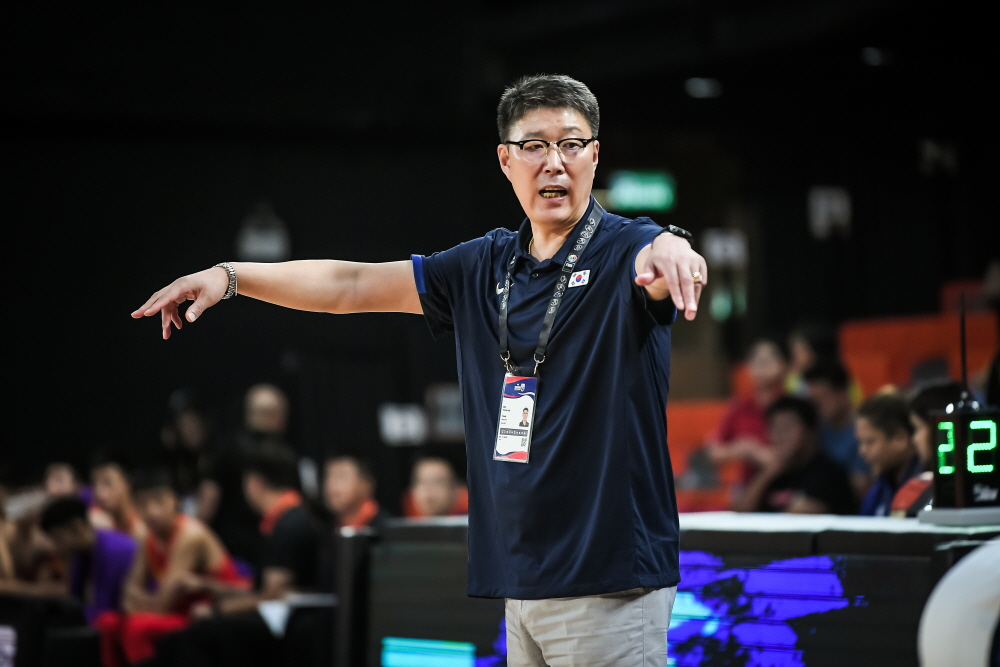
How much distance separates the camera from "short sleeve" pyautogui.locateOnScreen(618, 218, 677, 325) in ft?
6.53

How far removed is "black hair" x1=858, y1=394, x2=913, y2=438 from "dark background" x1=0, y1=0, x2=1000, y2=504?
5016 millimetres

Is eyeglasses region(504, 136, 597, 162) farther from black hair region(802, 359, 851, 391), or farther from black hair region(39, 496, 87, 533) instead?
black hair region(39, 496, 87, 533)

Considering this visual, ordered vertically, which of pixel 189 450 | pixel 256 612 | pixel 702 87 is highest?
pixel 702 87

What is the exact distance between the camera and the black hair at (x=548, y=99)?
214cm

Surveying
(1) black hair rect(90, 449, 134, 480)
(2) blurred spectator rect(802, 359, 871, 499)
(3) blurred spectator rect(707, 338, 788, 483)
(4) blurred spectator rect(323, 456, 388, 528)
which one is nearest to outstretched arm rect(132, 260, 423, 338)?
(4) blurred spectator rect(323, 456, 388, 528)

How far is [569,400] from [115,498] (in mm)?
6037

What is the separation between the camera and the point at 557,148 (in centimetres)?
213

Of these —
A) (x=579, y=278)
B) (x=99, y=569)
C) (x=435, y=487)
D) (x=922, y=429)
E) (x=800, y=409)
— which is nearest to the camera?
(x=579, y=278)

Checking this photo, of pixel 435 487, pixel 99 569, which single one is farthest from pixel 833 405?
pixel 99 569

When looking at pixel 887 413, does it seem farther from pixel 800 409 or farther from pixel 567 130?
pixel 567 130

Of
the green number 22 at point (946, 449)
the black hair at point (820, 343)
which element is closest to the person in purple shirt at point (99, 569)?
the black hair at point (820, 343)

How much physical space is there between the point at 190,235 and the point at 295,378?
1.55m

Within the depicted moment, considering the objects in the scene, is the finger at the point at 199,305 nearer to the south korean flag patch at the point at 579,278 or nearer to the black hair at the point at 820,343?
the south korean flag patch at the point at 579,278

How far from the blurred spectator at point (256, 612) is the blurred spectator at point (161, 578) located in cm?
18
